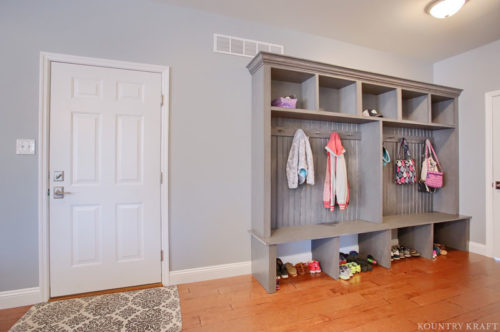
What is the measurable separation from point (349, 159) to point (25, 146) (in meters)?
3.12

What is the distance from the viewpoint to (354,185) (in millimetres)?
3014

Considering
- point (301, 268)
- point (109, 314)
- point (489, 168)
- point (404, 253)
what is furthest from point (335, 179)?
point (109, 314)

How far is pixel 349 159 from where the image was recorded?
299 centimetres

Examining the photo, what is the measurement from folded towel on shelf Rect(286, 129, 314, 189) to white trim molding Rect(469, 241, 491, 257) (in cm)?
246

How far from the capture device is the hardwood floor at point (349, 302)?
1775 millimetres

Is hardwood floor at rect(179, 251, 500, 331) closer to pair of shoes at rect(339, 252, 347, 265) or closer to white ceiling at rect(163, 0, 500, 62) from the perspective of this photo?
pair of shoes at rect(339, 252, 347, 265)

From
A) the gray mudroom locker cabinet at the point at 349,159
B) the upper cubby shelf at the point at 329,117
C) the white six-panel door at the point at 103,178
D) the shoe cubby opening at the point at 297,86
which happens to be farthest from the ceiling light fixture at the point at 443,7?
the white six-panel door at the point at 103,178

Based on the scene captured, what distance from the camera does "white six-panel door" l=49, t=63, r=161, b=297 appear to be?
2082 millimetres

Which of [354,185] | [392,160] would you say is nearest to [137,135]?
[354,185]

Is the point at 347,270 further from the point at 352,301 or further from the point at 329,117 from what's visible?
the point at 329,117

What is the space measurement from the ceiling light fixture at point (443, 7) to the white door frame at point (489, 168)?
1472 mm

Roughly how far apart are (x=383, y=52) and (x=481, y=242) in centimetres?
271

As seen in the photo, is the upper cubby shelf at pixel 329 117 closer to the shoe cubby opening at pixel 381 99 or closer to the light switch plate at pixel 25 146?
the shoe cubby opening at pixel 381 99

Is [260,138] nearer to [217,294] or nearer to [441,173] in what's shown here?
[217,294]
